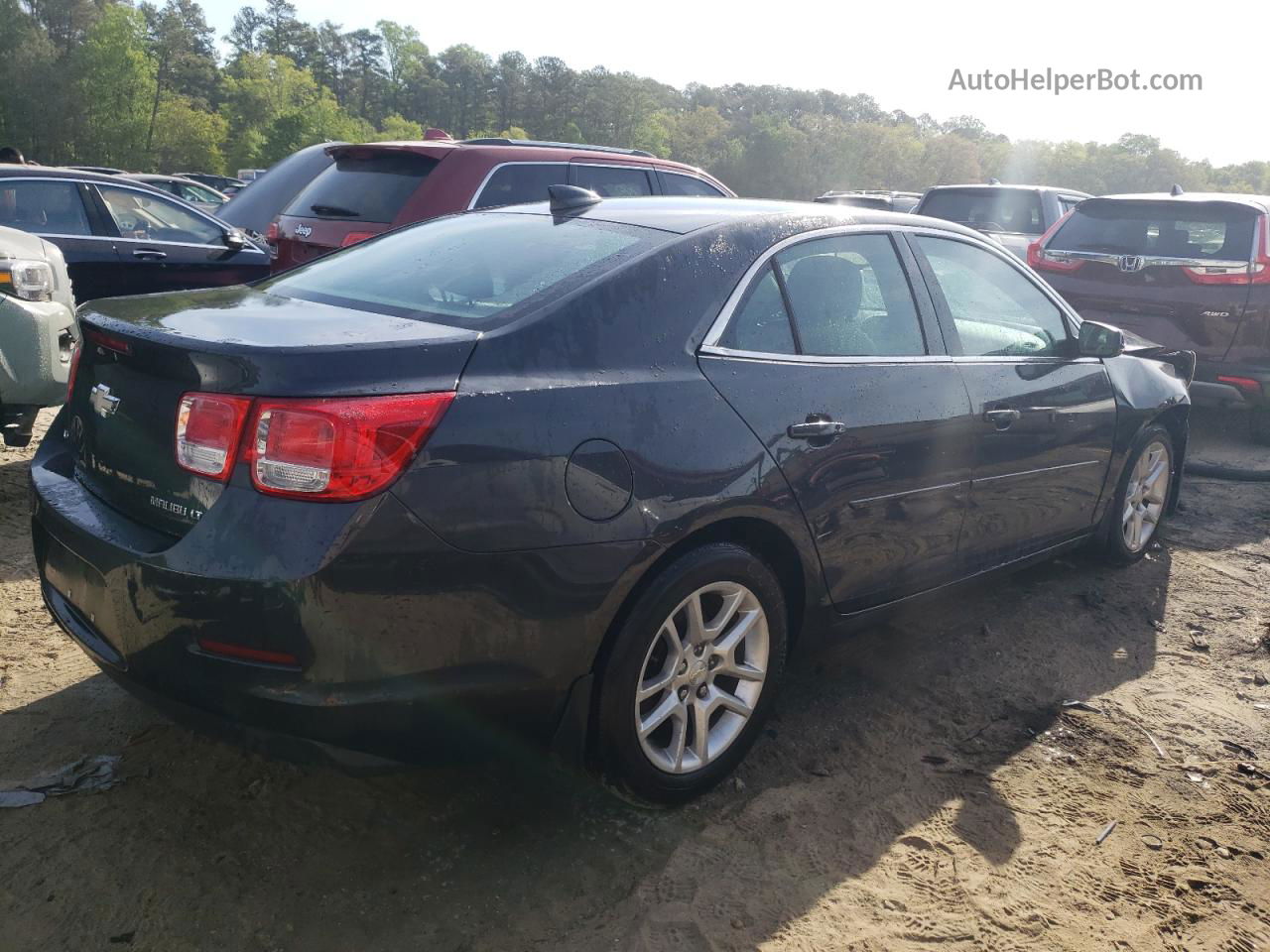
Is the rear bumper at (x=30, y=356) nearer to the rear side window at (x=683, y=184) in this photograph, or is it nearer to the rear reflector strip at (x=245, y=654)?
the rear reflector strip at (x=245, y=654)

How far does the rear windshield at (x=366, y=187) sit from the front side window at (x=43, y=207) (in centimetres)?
194

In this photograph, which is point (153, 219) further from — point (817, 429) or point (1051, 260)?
point (817, 429)

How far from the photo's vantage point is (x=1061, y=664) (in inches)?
159

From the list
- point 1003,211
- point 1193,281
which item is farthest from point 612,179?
point 1003,211

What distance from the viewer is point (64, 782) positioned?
2881 millimetres

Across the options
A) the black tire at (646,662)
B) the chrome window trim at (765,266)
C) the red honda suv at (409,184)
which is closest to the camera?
the black tire at (646,662)

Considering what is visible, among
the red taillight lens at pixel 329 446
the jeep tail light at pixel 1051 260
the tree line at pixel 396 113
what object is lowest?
the red taillight lens at pixel 329 446

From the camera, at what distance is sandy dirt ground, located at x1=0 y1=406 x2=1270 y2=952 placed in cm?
246

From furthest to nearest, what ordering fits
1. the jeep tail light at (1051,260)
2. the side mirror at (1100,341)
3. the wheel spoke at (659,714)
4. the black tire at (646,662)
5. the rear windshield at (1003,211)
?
the rear windshield at (1003,211) → the jeep tail light at (1051,260) → the side mirror at (1100,341) → the wheel spoke at (659,714) → the black tire at (646,662)

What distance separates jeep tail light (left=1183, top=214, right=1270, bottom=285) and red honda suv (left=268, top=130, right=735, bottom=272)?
3252 mm

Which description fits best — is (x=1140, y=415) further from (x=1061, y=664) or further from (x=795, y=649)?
(x=795, y=649)

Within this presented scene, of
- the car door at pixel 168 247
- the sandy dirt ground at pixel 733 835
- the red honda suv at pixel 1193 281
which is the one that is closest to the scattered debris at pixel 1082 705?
the sandy dirt ground at pixel 733 835

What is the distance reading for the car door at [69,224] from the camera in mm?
7557

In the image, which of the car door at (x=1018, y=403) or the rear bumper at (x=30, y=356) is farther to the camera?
the rear bumper at (x=30, y=356)
